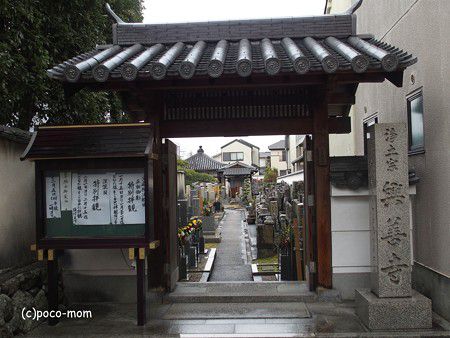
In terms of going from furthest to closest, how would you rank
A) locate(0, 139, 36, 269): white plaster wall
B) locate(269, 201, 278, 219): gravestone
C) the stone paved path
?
locate(269, 201, 278, 219): gravestone, the stone paved path, locate(0, 139, 36, 269): white plaster wall

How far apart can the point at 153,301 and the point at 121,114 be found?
8702mm

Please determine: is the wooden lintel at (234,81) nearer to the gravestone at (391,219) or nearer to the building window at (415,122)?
the gravestone at (391,219)

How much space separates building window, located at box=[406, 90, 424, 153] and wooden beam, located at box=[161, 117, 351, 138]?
137 centimetres

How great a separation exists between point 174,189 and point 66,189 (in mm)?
2675

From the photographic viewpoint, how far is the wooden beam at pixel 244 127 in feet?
27.3

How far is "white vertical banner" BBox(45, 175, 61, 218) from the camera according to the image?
23.2ft

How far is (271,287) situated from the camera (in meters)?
8.58

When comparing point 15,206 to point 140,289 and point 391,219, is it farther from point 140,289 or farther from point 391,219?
point 391,219

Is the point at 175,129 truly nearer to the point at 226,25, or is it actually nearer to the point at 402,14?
the point at 226,25

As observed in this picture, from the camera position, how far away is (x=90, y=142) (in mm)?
7020

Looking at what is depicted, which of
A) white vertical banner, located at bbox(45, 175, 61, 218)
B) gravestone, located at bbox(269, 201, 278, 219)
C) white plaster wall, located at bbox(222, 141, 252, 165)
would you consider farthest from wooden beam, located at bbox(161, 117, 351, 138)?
white plaster wall, located at bbox(222, 141, 252, 165)

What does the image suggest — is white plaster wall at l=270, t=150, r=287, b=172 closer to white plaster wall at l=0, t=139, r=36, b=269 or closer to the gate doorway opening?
the gate doorway opening

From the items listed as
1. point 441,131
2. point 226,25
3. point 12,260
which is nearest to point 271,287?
point 441,131

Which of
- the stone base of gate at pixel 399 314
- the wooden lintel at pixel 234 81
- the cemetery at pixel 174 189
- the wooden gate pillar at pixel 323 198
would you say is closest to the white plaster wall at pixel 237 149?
the cemetery at pixel 174 189
